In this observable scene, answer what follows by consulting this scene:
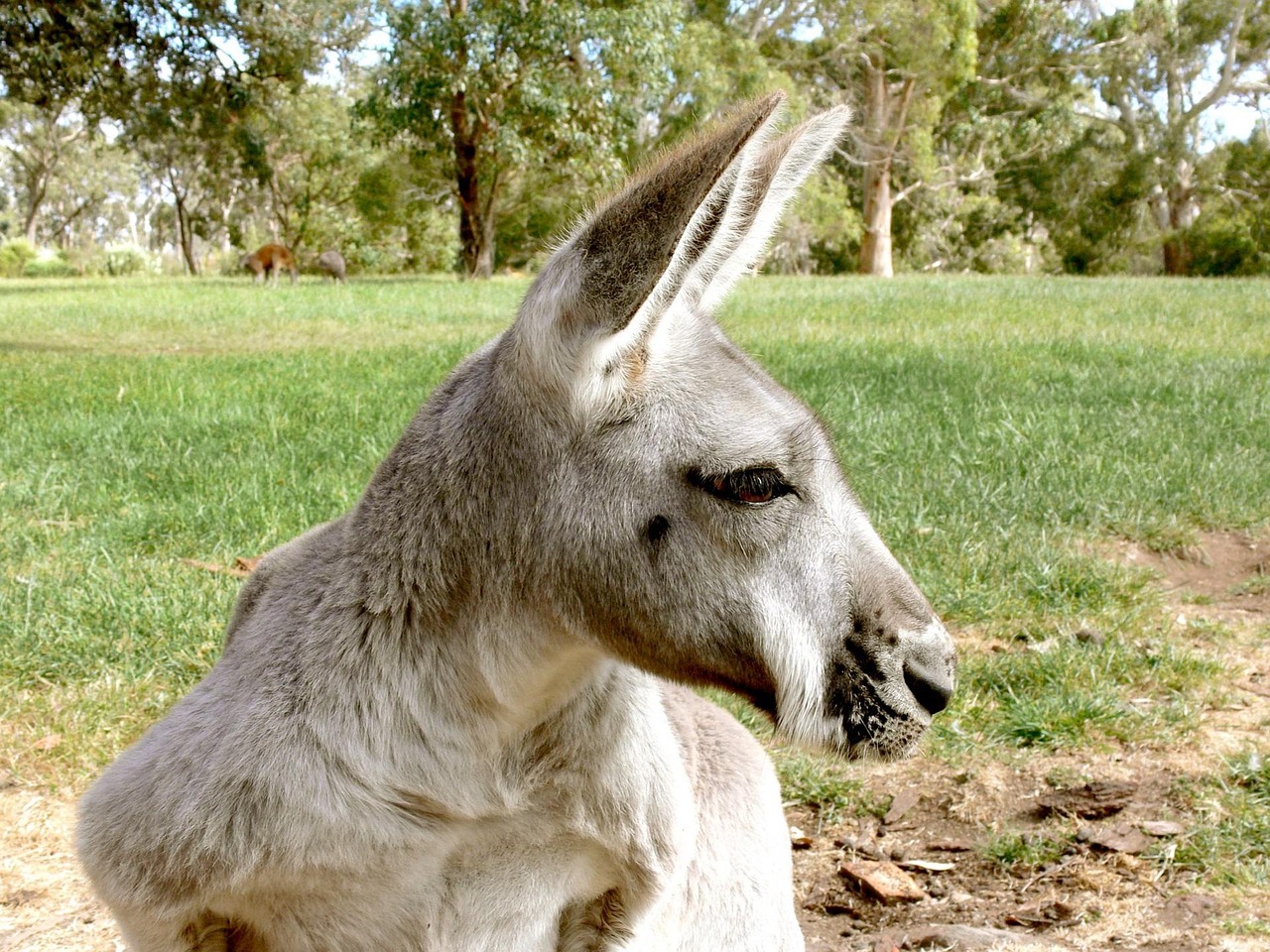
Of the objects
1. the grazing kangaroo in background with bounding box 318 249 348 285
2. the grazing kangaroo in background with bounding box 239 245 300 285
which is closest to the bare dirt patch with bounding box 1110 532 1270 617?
the grazing kangaroo in background with bounding box 239 245 300 285

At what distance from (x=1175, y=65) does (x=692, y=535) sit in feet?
152

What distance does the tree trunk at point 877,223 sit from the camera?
37.5 m

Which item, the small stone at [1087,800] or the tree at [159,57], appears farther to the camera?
the tree at [159,57]

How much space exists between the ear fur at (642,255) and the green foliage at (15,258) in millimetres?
43831

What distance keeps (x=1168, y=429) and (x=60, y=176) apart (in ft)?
216

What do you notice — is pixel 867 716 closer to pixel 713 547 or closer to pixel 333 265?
pixel 713 547

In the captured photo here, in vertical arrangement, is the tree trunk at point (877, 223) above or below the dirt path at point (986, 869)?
above

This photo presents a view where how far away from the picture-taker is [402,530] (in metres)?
2.46

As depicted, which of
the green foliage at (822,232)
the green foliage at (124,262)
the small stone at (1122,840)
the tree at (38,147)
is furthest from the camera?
the tree at (38,147)

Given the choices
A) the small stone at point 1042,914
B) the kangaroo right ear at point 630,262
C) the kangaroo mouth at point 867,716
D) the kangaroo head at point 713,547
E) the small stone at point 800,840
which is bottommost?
the small stone at point 800,840

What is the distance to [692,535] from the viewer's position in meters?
2.22

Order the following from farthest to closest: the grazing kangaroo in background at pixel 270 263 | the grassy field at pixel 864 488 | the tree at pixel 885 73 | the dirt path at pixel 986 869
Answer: the tree at pixel 885 73
the grazing kangaroo in background at pixel 270 263
the grassy field at pixel 864 488
the dirt path at pixel 986 869

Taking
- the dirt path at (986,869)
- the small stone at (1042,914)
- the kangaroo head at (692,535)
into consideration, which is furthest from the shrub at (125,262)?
the kangaroo head at (692,535)

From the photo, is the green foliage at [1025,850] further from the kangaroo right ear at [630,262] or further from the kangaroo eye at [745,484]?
the kangaroo right ear at [630,262]
